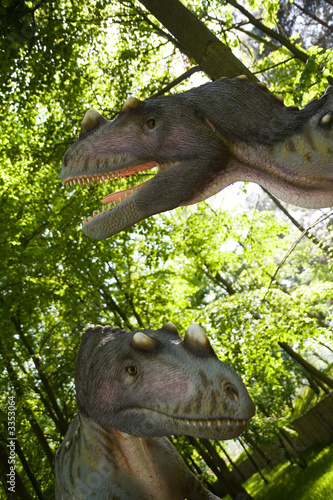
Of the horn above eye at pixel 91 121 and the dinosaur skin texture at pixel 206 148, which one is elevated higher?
the horn above eye at pixel 91 121

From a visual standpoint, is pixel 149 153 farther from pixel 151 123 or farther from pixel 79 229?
pixel 79 229

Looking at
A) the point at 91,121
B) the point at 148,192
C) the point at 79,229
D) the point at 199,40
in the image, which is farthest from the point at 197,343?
the point at 79,229

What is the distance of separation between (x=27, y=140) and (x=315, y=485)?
27.1 ft

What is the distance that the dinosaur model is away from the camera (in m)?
1.61

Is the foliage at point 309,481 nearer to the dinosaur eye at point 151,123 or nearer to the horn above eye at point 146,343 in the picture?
the horn above eye at point 146,343

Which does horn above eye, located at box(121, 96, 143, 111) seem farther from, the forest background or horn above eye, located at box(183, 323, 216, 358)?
the forest background

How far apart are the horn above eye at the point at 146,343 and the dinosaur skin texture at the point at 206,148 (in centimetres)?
41

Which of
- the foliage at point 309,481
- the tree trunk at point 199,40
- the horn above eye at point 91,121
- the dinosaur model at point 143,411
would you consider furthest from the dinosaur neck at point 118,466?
the foliage at point 309,481

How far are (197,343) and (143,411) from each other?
0.31 m

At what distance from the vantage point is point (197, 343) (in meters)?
1.75

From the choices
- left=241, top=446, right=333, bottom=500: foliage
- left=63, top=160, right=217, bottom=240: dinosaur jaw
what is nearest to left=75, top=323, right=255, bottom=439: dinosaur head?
left=63, top=160, right=217, bottom=240: dinosaur jaw

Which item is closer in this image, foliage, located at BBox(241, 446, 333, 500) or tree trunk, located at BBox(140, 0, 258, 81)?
tree trunk, located at BBox(140, 0, 258, 81)

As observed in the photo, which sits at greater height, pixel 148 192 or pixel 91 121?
pixel 91 121

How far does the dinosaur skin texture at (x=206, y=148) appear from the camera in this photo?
1.67 meters
